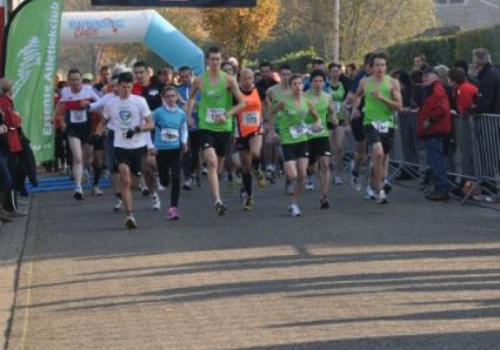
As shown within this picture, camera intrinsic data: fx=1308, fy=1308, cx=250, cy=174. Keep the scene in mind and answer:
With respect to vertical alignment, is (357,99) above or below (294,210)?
above

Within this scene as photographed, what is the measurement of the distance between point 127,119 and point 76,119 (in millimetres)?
4234

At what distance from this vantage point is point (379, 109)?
16.5m

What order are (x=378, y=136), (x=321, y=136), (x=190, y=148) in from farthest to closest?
1. (x=190, y=148)
2. (x=378, y=136)
3. (x=321, y=136)

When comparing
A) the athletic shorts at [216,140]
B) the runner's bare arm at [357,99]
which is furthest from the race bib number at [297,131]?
the runner's bare arm at [357,99]

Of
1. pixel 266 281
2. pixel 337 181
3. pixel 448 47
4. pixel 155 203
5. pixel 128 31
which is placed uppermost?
pixel 128 31

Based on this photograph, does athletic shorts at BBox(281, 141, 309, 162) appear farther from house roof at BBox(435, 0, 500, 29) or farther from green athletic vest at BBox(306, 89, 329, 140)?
house roof at BBox(435, 0, 500, 29)

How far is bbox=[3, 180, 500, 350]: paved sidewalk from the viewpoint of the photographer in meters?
8.45

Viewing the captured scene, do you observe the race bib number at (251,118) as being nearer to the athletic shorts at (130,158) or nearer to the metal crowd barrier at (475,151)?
the athletic shorts at (130,158)

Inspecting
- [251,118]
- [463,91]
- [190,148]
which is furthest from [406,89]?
[251,118]

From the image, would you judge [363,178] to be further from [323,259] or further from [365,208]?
[323,259]

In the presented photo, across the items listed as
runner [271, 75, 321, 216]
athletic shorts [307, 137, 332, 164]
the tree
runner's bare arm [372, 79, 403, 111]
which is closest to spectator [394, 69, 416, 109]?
runner's bare arm [372, 79, 403, 111]

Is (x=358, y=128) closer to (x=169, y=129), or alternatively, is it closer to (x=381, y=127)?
(x=381, y=127)

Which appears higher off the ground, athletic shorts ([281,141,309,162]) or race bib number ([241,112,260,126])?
race bib number ([241,112,260,126])

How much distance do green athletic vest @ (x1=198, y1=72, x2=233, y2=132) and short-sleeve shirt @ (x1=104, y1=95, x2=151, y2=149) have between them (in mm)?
1109
